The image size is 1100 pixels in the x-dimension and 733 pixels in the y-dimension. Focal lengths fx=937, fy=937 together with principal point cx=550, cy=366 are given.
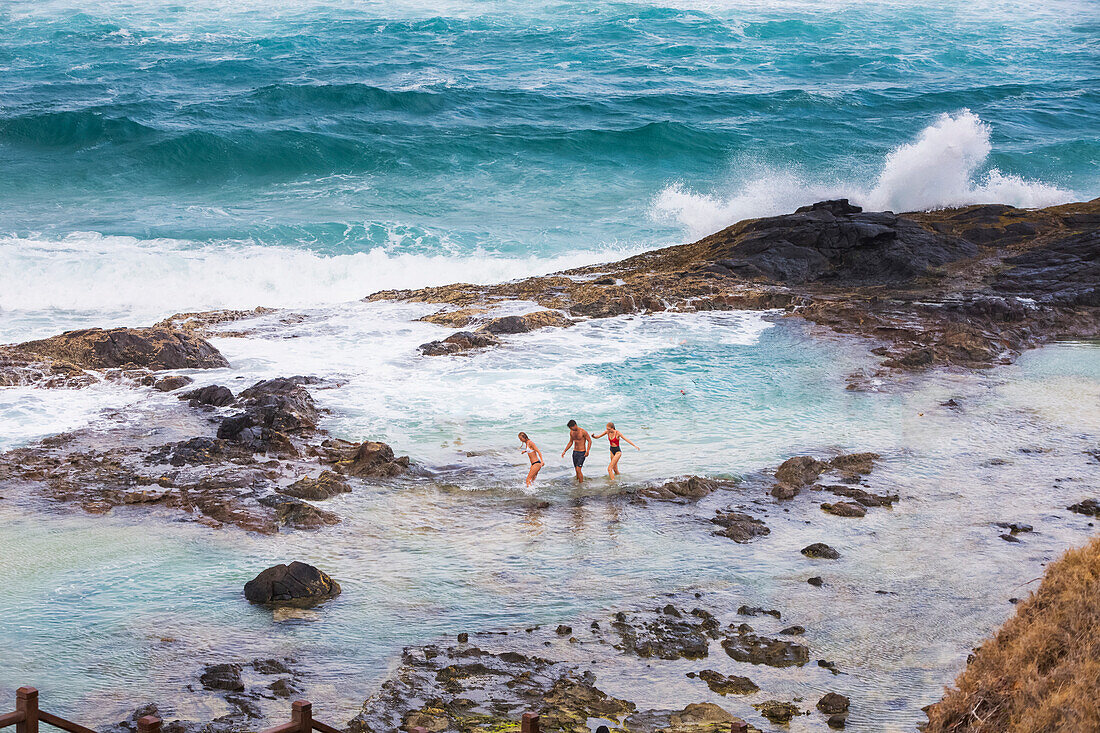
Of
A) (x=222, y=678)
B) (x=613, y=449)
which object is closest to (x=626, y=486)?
(x=613, y=449)

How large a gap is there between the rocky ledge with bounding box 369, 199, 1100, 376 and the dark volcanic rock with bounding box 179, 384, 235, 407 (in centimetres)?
380

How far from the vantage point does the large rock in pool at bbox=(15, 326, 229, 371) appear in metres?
15.4

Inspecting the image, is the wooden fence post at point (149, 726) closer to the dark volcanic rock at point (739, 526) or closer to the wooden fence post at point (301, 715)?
the wooden fence post at point (301, 715)

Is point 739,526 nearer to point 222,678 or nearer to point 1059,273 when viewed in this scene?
point 222,678

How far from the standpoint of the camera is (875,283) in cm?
2023

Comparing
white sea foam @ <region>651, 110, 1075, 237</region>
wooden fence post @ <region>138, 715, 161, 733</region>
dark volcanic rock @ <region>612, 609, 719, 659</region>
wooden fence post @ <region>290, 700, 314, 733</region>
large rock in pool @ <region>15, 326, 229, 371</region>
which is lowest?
dark volcanic rock @ <region>612, 609, 719, 659</region>

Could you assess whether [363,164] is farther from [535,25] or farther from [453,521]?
[453,521]

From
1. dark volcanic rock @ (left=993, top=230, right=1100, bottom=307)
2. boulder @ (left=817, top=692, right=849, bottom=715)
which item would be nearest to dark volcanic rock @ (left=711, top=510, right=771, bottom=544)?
boulder @ (left=817, top=692, right=849, bottom=715)

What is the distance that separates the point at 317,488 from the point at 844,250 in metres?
14.3

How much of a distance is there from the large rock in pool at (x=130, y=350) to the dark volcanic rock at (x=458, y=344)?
134 inches

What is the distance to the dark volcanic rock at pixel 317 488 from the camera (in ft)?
35.2

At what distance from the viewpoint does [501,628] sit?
7.92 m

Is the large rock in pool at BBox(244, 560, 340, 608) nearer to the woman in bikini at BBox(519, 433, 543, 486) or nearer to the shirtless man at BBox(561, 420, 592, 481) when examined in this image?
the woman in bikini at BBox(519, 433, 543, 486)

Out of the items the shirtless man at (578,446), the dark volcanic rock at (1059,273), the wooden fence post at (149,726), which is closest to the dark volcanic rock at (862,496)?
the shirtless man at (578,446)
